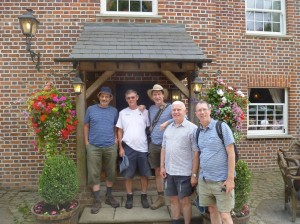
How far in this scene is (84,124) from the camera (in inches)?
193

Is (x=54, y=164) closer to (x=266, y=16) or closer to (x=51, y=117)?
(x=51, y=117)

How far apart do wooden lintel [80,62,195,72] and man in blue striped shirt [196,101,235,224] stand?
1.71 m

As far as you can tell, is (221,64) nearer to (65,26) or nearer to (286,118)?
(286,118)

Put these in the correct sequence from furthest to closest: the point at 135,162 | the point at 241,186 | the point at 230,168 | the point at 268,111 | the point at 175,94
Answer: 1. the point at 268,111
2. the point at 175,94
3. the point at 135,162
4. the point at 241,186
5. the point at 230,168

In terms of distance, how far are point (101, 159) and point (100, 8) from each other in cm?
347

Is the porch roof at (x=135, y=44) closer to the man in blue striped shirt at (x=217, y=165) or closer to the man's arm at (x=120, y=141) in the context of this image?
the man's arm at (x=120, y=141)

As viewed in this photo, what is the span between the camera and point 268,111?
8.41 metres

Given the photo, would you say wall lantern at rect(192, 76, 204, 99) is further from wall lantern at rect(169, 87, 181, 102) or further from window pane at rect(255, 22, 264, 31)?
window pane at rect(255, 22, 264, 31)

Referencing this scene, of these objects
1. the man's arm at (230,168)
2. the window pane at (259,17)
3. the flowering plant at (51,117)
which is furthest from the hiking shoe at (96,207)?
the window pane at (259,17)

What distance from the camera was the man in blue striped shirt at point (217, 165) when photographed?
132 inches

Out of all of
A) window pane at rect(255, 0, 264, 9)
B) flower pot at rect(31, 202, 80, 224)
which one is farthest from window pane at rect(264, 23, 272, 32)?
flower pot at rect(31, 202, 80, 224)

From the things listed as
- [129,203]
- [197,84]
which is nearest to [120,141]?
[129,203]

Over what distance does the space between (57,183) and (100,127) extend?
107 cm

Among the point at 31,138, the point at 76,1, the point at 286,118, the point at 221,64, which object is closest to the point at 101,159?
the point at 31,138
